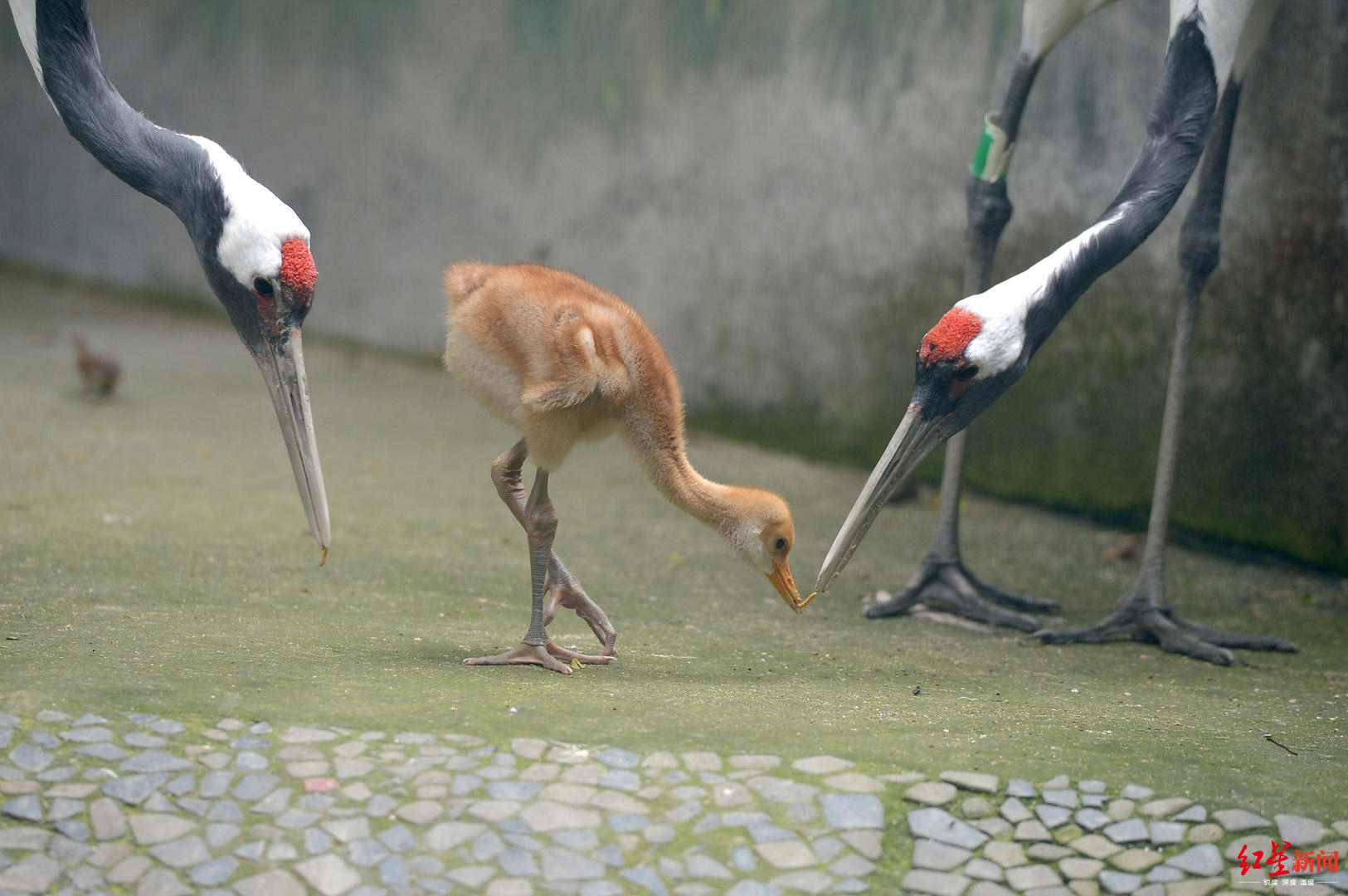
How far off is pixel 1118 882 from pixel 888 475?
1.49 metres

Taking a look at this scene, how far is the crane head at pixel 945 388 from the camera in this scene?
152 inches

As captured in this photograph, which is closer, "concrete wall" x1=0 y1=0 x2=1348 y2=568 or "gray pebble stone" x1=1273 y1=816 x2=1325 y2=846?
"gray pebble stone" x1=1273 y1=816 x2=1325 y2=846

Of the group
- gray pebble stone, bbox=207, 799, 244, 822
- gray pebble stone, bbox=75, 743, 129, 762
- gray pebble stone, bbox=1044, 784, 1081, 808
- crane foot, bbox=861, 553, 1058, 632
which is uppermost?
crane foot, bbox=861, 553, 1058, 632

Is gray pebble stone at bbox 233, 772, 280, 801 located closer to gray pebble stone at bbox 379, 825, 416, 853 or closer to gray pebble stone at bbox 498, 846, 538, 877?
gray pebble stone at bbox 379, 825, 416, 853

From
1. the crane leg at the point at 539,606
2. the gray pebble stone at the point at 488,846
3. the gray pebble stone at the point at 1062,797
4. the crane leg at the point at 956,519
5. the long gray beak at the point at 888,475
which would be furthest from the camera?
the crane leg at the point at 956,519

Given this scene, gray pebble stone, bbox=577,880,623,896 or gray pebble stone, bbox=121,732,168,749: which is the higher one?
gray pebble stone, bbox=121,732,168,749

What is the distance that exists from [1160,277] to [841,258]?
5.89 feet

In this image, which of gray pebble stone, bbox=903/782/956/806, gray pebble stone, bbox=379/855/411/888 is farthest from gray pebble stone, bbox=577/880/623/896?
gray pebble stone, bbox=903/782/956/806

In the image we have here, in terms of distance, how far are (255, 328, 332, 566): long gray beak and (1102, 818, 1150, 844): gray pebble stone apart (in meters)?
2.15

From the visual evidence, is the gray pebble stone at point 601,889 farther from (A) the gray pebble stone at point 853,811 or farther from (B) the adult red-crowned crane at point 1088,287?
(B) the adult red-crowned crane at point 1088,287

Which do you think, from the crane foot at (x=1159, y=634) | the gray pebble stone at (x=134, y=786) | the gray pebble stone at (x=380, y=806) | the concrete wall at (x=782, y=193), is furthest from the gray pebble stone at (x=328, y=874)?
the concrete wall at (x=782, y=193)

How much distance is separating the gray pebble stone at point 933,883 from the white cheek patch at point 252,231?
2227mm

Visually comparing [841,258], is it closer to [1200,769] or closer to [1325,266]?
[1325,266]

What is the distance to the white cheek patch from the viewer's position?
359 centimetres
